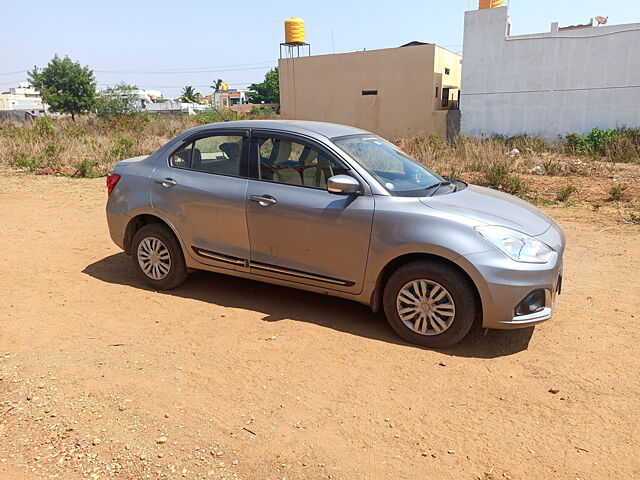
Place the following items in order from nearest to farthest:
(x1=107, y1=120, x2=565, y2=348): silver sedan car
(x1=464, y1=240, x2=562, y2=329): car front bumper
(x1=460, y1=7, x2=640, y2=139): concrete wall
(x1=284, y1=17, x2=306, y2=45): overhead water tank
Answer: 1. (x1=464, y1=240, x2=562, y2=329): car front bumper
2. (x1=107, y1=120, x2=565, y2=348): silver sedan car
3. (x1=460, y1=7, x2=640, y2=139): concrete wall
4. (x1=284, y1=17, x2=306, y2=45): overhead water tank

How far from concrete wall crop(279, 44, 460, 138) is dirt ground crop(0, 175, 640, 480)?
74.3 feet

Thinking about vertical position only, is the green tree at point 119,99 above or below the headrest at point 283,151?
above

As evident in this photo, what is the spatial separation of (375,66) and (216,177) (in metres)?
26.0

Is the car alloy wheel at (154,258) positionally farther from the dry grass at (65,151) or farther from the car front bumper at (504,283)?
the dry grass at (65,151)

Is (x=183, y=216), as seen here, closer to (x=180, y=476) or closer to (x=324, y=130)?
(x=324, y=130)

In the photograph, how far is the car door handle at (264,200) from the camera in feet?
15.5

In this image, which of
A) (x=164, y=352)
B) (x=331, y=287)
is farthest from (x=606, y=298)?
(x=164, y=352)

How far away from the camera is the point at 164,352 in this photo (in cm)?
416

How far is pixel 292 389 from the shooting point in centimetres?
363

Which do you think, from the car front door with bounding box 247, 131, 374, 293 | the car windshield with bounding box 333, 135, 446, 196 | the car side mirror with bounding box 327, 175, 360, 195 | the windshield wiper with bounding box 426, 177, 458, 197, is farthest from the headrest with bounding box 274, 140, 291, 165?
the windshield wiper with bounding box 426, 177, 458, 197

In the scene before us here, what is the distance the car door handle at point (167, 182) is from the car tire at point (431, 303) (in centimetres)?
236

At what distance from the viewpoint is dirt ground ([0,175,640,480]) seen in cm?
293

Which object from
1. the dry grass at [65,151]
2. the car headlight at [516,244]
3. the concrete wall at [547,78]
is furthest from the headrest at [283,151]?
the concrete wall at [547,78]

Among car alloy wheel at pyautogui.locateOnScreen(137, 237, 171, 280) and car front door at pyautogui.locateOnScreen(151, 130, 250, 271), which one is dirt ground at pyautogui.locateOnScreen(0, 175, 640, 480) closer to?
car alloy wheel at pyautogui.locateOnScreen(137, 237, 171, 280)
